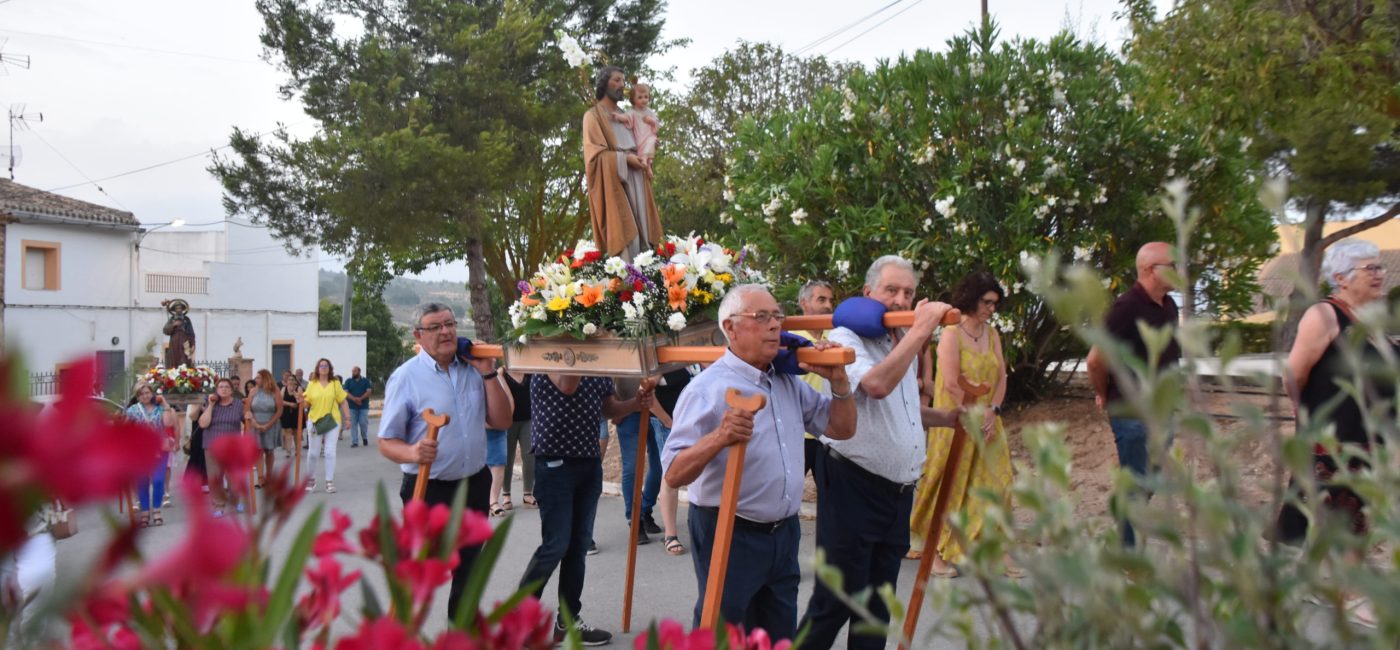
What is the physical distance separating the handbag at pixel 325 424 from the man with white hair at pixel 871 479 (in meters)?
9.66

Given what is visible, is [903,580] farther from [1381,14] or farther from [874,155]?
[1381,14]

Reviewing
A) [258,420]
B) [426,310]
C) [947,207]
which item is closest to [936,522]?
[426,310]

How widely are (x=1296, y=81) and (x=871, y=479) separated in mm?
8168

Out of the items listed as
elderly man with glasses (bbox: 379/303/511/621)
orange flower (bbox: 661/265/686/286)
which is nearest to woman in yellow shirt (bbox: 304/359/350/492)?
elderly man with glasses (bbox: 379/303/511/621)

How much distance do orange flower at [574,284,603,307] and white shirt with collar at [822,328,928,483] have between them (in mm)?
1054

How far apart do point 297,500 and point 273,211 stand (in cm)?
2638

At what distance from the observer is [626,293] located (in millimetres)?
4703

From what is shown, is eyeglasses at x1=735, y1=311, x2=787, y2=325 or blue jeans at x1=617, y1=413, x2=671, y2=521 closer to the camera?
eyeglasses at x1=735, y1=311, x2=787, y2=325

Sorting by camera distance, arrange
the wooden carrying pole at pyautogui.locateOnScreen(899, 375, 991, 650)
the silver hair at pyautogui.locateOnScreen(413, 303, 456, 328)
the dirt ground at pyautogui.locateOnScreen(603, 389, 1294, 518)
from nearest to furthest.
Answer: the wooden carrying pole at pyautogui.locateOnScreen(899, 375, 991, 650), the silver hair at pyautogui.locateOnScreen(413, 303, 456, 328), the dirt ground at pyautogui.locateOnScreen(603, 389, 1294, 518)

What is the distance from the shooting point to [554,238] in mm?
27984

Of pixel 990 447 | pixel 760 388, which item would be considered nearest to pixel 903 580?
pixel 760 388

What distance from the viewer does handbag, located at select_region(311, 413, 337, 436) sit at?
1297 centimetres

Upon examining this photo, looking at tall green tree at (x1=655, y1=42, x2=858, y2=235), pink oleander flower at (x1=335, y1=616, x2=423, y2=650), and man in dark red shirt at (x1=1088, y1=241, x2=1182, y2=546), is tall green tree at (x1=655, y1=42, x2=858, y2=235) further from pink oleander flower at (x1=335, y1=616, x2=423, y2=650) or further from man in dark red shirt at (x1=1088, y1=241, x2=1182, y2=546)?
pink oleander flower at (x1=335, y1=616, x2=423, y2=650)

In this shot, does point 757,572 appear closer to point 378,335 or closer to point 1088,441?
point 1088,441
